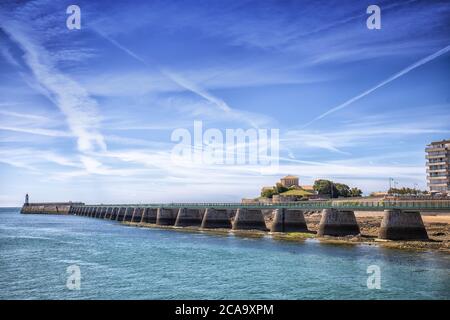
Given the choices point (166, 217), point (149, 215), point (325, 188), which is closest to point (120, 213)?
point (149, 215)

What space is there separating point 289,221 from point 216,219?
24.0m

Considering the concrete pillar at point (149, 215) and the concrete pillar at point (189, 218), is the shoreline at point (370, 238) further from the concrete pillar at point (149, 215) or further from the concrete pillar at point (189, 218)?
the concrete pillar at point (149, 215)

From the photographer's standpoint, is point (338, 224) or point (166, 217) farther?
point (166, 217)

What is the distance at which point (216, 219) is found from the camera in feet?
320

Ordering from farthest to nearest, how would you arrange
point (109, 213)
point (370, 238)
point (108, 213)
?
point (108, 213), point (109, 213), point (370, 238)

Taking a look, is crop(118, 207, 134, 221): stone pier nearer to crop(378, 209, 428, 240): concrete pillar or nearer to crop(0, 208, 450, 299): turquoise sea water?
crop(0, 208, 450, 299): turquoise sea water

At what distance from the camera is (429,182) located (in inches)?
5138

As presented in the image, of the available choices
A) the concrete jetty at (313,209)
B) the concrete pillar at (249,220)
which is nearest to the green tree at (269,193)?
the concrete jetty at (313,209)

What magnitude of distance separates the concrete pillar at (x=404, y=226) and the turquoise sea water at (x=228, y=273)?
5.39 meters

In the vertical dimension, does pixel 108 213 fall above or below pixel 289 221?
below

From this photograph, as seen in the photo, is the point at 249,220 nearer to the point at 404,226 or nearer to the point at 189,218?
the point at 189,218

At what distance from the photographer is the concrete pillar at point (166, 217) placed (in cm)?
11962

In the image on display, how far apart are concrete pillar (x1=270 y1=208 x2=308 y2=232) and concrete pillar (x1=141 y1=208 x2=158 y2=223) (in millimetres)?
63894
